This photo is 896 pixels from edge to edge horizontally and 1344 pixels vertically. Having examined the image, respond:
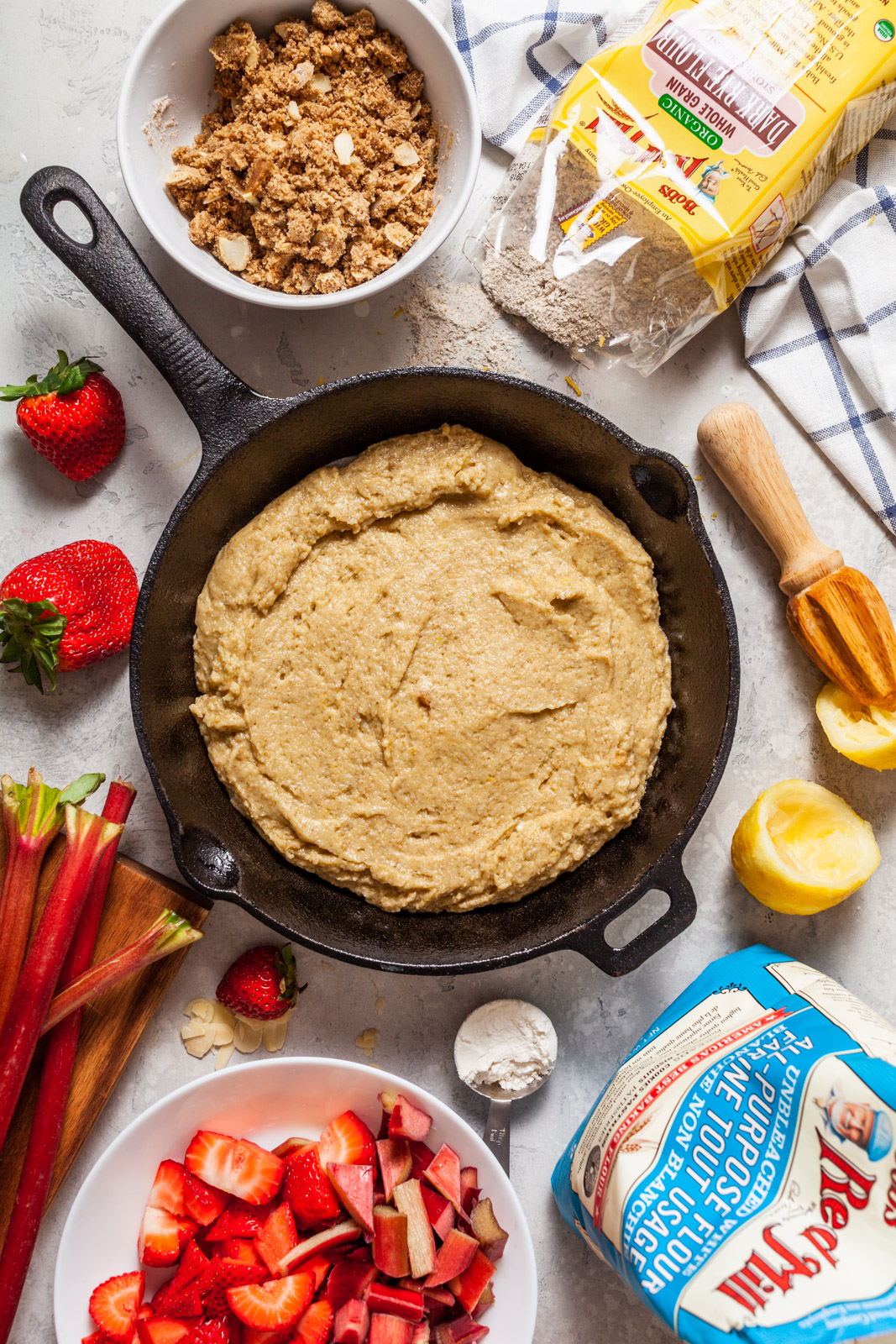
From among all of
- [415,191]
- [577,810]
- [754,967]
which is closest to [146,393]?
[415,191]

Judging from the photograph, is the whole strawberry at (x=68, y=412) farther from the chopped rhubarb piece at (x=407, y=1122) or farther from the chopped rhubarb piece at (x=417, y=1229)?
the chopped rhubarb piece at (x=417, y=1229)

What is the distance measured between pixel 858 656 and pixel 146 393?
5.73ft

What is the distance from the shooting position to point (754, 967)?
201cm

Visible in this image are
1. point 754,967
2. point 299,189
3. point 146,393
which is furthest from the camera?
point 146,393

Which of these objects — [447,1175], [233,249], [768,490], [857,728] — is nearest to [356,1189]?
[447,1175]

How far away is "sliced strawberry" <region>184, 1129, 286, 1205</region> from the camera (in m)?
2.00

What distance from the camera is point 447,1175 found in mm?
1957

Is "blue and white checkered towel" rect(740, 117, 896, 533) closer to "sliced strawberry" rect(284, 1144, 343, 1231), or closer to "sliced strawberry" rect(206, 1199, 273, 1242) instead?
"sliced strawberry" rect(284, 1144, 343, 1231)

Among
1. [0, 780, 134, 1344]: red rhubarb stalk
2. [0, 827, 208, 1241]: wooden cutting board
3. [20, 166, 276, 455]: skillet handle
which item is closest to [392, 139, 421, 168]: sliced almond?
[20, 166, 276, 455]: skillet handle

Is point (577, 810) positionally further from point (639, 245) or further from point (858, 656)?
point (639, 245)

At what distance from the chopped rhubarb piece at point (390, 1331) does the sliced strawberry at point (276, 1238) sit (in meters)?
0.23

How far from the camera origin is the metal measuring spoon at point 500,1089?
6.82 ft

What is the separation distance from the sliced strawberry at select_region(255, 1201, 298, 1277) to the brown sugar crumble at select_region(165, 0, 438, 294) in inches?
78.0

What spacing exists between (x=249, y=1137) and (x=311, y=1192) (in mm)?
210
